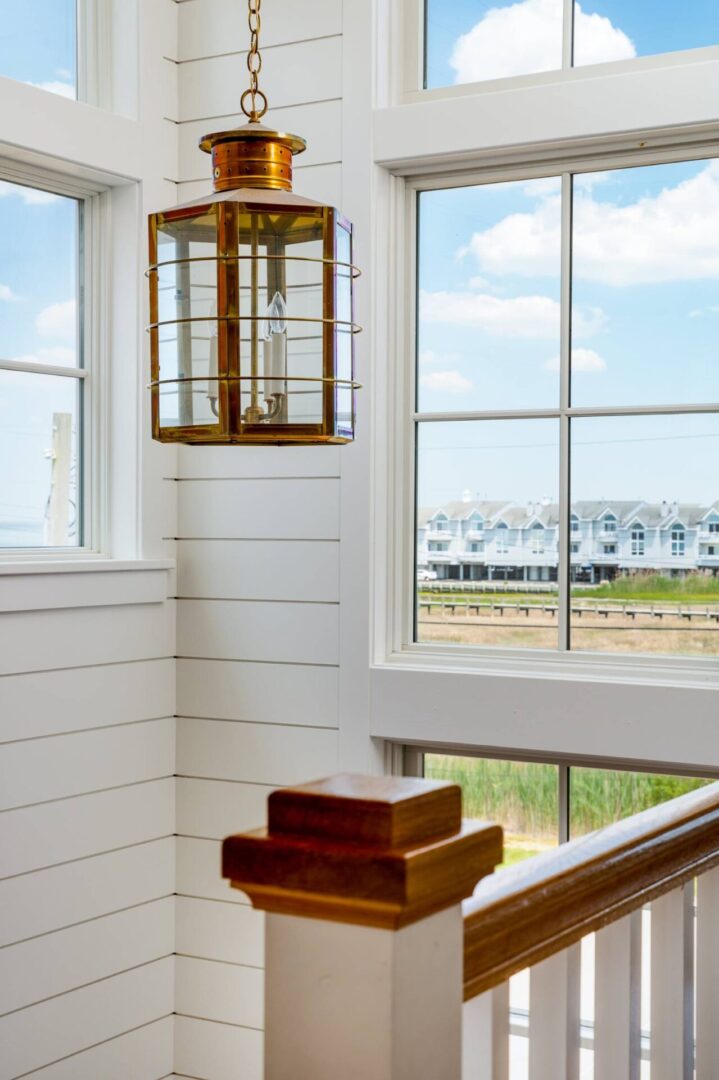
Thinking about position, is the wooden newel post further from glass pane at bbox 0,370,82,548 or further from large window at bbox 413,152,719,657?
glass pane at bbox 0,370,82,548

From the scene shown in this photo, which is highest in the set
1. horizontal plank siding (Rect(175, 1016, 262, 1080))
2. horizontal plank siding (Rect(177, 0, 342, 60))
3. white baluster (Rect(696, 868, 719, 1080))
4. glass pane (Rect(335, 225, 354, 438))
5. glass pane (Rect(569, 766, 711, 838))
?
horizontal plank siding (Rect(177, 0, 342, 60))

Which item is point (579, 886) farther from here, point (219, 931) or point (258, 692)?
point (219, 931)

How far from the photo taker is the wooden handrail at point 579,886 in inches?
29.7

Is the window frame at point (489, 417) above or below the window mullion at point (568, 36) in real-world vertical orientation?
below

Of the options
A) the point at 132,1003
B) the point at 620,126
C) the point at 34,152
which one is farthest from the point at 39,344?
the point at 132,1003

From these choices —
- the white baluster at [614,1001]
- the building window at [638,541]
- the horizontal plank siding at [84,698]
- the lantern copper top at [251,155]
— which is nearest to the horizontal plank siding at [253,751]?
the horizontal plank siding at [84,698]

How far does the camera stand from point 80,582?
264 centimetres

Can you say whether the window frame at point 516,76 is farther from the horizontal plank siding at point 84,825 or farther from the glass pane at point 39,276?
the horizontal plank siding at point 84,825

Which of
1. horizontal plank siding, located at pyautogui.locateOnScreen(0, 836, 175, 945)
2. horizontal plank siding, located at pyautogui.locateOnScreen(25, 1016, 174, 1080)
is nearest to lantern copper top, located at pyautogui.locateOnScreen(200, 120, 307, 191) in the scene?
horizontal plank siding, located at pyautogui.locateOnScreen(0, 836, 175, 945)

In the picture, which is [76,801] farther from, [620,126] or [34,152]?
[620,126]

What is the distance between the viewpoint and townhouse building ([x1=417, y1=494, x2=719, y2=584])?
101 inches

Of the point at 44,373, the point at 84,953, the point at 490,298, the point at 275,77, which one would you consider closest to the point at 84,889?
the point at 84,953

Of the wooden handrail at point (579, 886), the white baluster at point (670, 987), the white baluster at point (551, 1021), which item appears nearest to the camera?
the wooden handrail at point (579, 886)

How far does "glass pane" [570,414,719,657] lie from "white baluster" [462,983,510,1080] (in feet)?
5.98
